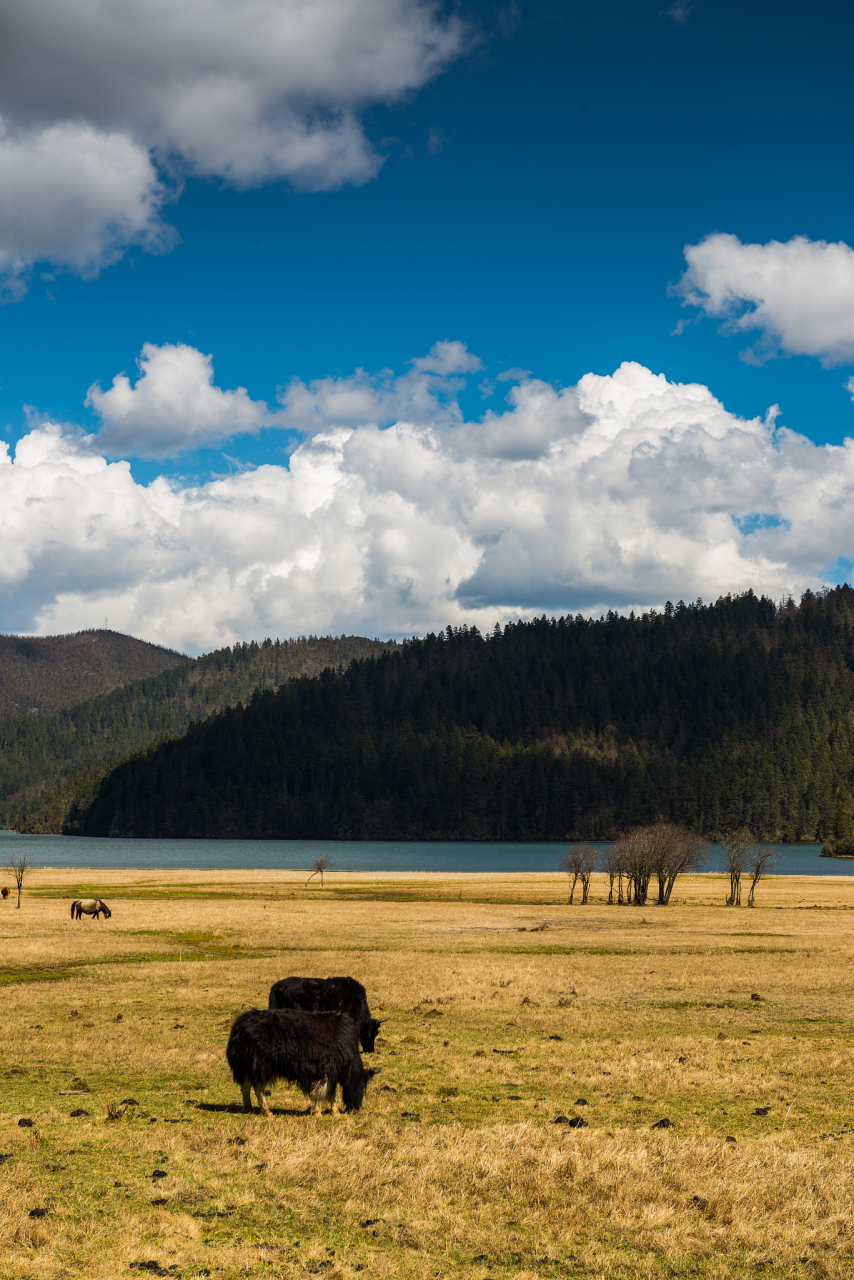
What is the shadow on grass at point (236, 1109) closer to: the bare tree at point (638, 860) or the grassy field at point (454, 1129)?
the grassy field at point (454, 1129)

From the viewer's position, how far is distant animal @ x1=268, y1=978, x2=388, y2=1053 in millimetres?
19938

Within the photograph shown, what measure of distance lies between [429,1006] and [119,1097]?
11.9 m

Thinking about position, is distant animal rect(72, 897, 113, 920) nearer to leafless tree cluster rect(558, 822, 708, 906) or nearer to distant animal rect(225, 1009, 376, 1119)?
leafless tree cluster rect(558, 822, 708, 906)

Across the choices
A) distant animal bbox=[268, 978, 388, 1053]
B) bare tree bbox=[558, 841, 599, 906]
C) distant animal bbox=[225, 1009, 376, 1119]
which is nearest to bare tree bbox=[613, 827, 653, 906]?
bare tree bbox=[558, 841, 599, 906]

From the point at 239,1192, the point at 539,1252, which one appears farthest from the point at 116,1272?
the point at 539,1252

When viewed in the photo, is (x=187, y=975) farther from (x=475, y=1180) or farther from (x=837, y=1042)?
(x=475, y=1180)

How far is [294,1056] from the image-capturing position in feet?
51.2

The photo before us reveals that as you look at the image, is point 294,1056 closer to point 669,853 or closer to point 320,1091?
point 320,1091

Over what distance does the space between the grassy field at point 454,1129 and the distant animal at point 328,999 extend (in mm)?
856

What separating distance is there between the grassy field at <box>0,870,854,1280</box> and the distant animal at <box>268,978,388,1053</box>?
0.86m

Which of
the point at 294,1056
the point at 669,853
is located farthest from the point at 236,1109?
the point at 669,853

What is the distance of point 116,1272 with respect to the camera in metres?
9.20

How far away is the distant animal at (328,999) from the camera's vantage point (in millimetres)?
19938

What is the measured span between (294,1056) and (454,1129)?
2891 mm
